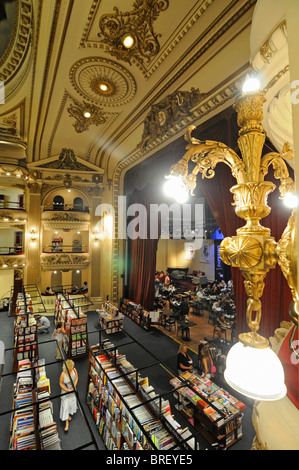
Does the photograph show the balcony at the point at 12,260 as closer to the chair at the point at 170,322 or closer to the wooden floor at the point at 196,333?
the wooden floor at the point at 196,333

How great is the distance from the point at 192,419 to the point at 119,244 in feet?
24.8

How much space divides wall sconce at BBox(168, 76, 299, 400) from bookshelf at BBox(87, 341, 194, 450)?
2.04 meters

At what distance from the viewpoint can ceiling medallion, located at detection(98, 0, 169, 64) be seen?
365 centimetres

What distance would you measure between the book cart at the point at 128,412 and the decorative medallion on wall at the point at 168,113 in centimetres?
554

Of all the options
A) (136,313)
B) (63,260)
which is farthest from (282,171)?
(63,260)

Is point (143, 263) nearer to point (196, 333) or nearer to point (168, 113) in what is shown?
point (196, 333)

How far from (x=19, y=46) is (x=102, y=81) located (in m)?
1.87

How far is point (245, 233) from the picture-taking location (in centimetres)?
97

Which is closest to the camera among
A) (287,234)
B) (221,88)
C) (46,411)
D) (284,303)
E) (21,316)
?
(287,234)

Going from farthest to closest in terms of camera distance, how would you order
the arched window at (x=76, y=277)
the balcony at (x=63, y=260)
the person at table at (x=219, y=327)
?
1. the arched window at (x=76, y=277)
2. the balcony at (x=63, y=260)
3. the person at table at (x=219, y=327)

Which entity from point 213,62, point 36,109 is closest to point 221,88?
point 213,62

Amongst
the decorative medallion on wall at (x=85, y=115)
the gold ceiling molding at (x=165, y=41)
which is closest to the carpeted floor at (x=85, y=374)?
the gold ceiling molding at (x=165, y=41)

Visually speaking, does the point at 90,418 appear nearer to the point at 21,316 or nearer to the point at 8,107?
the point at 21,316

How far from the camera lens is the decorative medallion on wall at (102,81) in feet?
16.5
